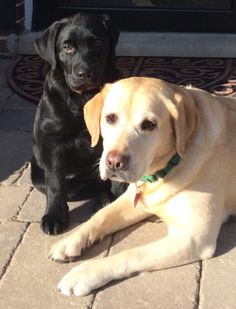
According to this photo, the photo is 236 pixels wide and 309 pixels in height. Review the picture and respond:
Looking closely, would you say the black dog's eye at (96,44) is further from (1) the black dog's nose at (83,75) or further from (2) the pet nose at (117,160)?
(2) the pet nose at (117,160)

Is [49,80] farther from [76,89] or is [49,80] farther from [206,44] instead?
[206,44]

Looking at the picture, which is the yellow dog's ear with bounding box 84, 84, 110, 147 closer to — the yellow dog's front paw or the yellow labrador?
the yellow labrador

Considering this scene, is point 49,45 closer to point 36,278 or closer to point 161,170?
point 161,170

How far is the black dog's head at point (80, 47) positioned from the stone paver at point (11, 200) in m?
0.81

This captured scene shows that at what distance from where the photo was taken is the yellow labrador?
2994 mm

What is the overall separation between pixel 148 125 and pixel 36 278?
98cm

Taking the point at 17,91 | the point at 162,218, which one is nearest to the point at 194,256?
the point at 162,218

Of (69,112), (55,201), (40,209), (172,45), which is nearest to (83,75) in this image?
(69,112)

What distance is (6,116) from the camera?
17.1 feet

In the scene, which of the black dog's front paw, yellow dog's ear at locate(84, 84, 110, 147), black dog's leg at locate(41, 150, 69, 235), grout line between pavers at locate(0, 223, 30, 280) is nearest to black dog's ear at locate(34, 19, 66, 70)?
black dog's leg at locate(41, 150, 69, 235)

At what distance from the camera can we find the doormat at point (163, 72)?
5.66 meters

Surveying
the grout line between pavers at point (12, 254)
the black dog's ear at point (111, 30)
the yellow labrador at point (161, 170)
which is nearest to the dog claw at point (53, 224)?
the grout line between pavers at point (12, 254)

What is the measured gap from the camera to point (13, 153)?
4598 mm

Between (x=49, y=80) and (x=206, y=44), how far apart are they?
9.80 feet
